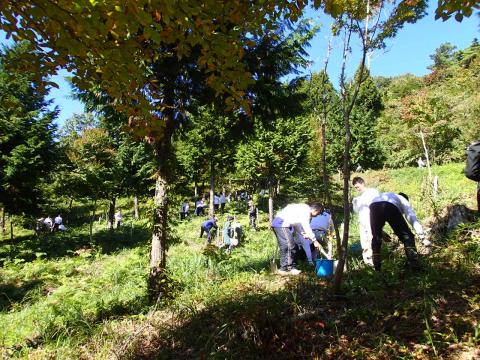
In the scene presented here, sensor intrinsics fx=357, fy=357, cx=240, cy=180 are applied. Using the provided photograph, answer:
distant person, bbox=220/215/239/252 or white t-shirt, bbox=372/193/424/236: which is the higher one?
white t-shirt, bbox=372/193/424/236

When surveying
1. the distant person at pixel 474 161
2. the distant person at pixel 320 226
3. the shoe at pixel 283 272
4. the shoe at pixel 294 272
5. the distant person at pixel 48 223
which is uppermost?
the distant person at pixel 474 161

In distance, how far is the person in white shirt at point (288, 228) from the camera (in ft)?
18.6

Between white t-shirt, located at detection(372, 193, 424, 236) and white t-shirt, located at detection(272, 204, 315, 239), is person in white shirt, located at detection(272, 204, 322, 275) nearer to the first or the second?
white t-shirt, located at detection(272, 204, 315, 239)

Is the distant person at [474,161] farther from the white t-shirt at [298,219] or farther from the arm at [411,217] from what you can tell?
the white t-shirt at [298,219]

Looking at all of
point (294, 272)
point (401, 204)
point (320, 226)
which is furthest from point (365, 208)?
point (320, 226)

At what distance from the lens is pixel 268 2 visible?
2.99 metres

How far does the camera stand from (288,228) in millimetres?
5871

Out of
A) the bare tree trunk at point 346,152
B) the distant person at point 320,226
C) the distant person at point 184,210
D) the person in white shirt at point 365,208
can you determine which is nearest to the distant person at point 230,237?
the distant person at point 320,226

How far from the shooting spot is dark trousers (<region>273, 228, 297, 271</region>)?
5.68 m

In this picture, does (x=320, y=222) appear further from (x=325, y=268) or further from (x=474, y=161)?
(x=474, y=161)

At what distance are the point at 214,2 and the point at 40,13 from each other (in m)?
1.17

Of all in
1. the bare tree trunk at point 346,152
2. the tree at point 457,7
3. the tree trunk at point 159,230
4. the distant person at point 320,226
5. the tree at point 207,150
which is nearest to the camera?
the tree at point 457,7

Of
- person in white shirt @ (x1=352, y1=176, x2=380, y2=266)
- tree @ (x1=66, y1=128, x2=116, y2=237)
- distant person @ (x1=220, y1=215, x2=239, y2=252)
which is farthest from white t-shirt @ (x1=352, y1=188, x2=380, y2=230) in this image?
tree @ (x1=66, y1=128, x2=116, y2=237)

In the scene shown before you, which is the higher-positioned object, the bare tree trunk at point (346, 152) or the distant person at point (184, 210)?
the bare tree trunk at point (346, 152)
